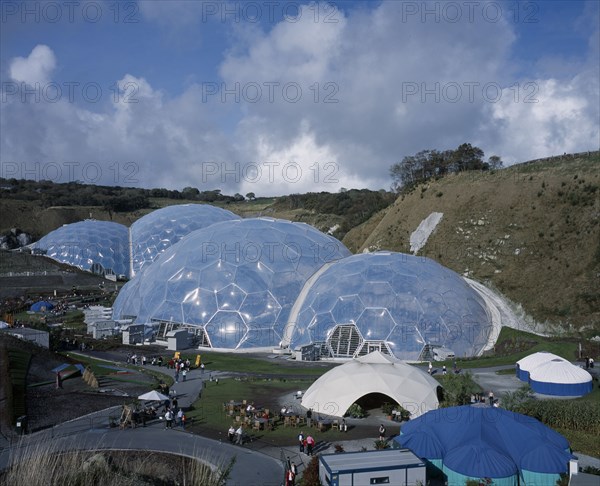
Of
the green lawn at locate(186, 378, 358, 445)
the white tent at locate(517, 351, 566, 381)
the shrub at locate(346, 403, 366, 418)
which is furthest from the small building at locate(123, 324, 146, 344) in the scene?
the white tent at locate(517, 351, 566, 381)

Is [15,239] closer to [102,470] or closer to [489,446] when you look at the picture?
[102,470]

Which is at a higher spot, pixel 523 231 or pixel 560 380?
pixel 523 231

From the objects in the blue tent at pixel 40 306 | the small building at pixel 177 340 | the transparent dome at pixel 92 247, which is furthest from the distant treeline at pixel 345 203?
the small building at pixel 177 340

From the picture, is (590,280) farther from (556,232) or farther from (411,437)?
(411,437)

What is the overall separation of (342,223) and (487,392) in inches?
2821

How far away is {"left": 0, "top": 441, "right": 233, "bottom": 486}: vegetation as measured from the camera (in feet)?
33.5

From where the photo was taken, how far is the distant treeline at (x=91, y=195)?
135125 mm

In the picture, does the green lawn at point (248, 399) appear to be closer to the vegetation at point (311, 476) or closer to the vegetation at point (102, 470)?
the vegetation at point (102, 470)

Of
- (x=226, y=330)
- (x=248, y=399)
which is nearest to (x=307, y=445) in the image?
(x=248, y=399)

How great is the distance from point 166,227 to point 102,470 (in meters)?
61.6

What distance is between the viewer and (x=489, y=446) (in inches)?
634

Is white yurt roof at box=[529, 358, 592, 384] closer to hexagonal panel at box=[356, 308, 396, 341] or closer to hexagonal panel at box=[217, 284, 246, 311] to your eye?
hexagonal panel at box=[356, 308, 396, 341]

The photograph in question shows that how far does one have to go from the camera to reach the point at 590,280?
43.7 metres

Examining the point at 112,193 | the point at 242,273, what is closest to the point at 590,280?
the point at 242,273
